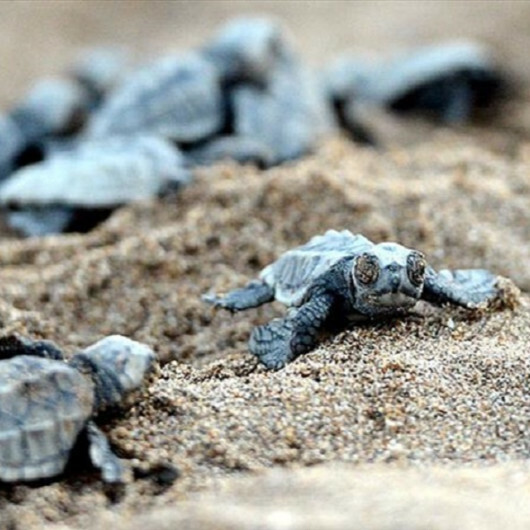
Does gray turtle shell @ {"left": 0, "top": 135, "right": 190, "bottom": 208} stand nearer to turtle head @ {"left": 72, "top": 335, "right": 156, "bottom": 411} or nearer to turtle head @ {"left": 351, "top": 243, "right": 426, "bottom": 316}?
turtle head @ {"left": 351, "top": 243, "right": 426, "bottom": 316}

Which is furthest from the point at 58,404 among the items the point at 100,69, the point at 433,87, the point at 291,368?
the point at 100,69

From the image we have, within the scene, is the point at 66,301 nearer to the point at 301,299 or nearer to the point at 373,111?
the point at 301,299

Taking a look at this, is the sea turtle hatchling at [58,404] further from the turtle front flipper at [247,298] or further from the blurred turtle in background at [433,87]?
the blurred turtle in background at [433,87]

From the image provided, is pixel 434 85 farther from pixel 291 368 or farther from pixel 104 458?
pixel 104 458

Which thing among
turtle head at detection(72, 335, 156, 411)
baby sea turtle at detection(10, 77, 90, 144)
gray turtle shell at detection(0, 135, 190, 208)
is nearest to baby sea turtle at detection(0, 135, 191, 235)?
gray turtle shell at detection(0, 135, 190, 208)

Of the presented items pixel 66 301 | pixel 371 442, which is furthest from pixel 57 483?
pixel 66 301

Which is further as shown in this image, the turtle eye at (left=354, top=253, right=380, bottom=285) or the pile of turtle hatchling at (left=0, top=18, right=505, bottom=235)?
the pile of turtle hatchling at (left=0, top=18, right=505, bottom=235)
